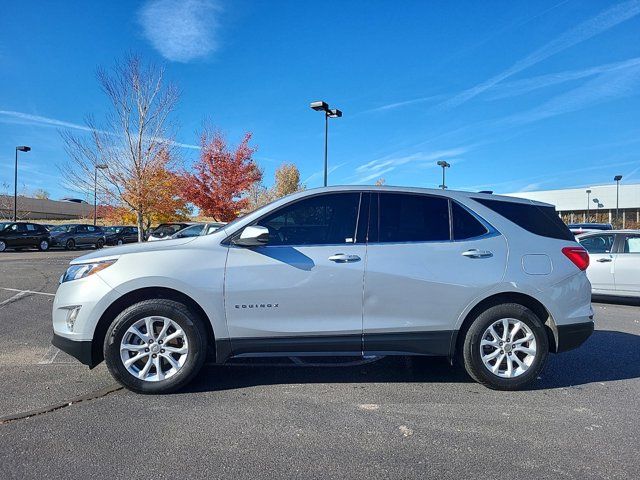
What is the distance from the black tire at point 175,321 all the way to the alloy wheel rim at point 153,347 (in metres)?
0.03

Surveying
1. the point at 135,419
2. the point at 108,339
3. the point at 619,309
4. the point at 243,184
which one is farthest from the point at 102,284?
the point at 243,184

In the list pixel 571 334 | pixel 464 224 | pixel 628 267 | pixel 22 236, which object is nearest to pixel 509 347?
pixel 571 334

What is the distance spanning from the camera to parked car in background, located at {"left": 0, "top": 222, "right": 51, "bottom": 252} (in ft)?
80.8

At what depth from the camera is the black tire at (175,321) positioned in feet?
12.8

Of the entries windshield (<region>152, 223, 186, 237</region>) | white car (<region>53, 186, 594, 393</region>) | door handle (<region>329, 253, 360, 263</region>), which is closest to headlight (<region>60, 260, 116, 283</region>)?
white car (<region>53, 186, 594, 393</region>)

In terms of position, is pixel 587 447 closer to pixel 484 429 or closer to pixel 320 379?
pixel 484 429

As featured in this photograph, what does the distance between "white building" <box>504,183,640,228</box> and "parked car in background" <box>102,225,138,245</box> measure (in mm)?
39015

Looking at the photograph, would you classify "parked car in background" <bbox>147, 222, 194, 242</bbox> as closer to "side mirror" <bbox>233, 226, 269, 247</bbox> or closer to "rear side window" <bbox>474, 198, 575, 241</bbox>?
"side mirror" <bbox>233, 226, 269, 247</bbox>

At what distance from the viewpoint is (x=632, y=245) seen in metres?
9.09

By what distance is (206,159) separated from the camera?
2425 centimetres

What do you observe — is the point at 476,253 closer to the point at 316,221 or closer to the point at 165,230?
the point at 316,221

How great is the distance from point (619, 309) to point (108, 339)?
900cm

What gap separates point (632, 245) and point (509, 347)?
6679 mm

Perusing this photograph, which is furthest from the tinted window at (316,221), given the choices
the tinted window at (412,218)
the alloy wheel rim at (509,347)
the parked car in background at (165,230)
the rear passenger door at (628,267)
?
the parked car in background at (165,230)
